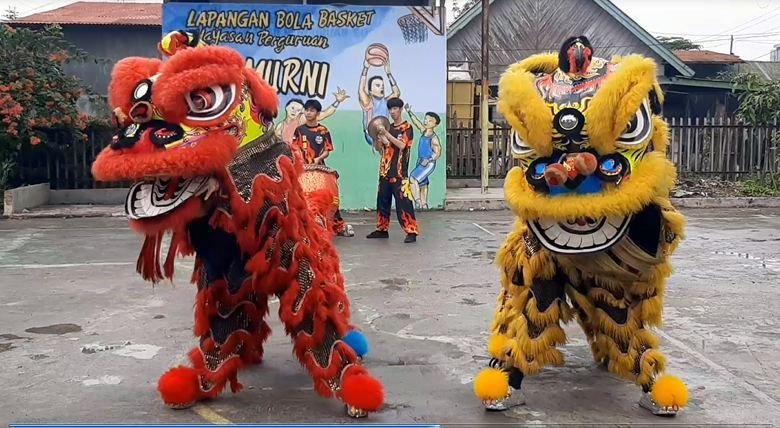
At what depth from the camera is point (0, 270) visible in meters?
8.31

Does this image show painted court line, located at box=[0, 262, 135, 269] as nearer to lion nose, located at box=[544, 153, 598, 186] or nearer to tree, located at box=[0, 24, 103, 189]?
tree, located at box=[0, 24, 103, 189]

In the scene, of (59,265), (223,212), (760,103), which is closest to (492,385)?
(223,212)

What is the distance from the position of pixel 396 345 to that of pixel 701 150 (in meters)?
13.2

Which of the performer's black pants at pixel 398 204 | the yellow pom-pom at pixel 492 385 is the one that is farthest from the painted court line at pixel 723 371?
the performer's black pants at pixel 398 204

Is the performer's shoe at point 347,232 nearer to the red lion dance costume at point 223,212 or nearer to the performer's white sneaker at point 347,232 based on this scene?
the performer's white sneaker at point 347,232

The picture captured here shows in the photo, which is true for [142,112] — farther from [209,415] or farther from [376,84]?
[376,84]

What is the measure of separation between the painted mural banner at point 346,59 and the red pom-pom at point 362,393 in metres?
9.64

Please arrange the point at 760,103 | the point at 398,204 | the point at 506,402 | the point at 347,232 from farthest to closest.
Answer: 1. the point at 760,103
2. the point at 347,232
3. the point at 398,204
4. the point at 506,402

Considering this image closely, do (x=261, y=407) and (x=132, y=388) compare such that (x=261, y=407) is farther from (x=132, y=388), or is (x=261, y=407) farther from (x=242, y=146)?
(x=242, y=146)

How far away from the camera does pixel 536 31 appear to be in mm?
23453

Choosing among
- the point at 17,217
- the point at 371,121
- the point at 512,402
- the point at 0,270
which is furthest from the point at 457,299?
the point at 17,217

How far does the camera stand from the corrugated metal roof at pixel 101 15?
67.8 ft

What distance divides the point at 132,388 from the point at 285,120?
368 inches

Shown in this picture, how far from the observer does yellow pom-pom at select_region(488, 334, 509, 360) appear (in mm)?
4068
